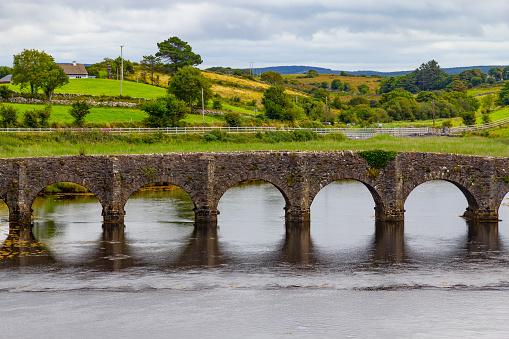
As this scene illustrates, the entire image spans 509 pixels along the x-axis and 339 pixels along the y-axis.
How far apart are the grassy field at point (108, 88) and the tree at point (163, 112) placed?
28.0m

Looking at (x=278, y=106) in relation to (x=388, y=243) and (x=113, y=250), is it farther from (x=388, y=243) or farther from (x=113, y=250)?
(x=113, y=250)

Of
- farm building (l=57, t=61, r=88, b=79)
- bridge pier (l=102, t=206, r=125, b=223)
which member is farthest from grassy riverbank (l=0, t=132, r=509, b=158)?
farm building (l=57, t=61, r=88, b=79)

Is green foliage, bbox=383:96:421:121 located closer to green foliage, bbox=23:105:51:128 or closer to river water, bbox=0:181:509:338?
green foliage, bbox=23:105:51:128

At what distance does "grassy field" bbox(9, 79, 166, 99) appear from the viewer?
103 m

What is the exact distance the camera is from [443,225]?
47.3 meters

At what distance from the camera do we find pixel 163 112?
2872 inches

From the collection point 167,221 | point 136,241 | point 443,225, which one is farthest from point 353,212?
point 136,241

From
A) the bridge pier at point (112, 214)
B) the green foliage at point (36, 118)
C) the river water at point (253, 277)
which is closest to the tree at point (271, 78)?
the green foliage at point (36, 118)

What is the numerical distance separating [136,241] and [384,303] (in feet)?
57.2

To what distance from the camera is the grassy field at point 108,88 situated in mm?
102625

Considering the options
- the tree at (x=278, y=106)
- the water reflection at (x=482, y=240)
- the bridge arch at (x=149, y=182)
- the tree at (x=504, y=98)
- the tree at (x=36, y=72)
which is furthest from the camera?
the tree at (x=504, y=98)

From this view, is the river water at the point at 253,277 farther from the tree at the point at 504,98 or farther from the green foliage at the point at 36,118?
the tree at the point at 504,98

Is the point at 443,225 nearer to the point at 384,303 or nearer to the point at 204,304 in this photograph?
the point at 384,303

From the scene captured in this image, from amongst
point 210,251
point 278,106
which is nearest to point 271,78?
point 278,106
